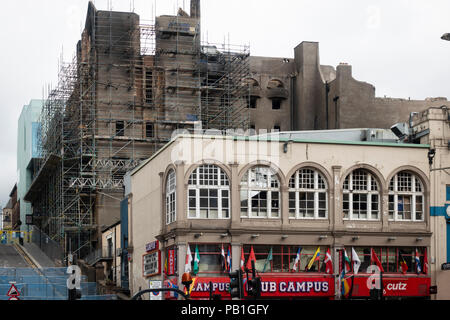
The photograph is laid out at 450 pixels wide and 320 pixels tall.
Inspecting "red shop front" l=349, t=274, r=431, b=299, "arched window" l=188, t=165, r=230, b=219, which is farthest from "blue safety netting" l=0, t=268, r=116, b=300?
"red shop front" l=349, t=274, r=431, b=299

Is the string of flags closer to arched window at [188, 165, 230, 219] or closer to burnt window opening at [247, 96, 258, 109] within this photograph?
arched window at [188, 165, 230, 219]

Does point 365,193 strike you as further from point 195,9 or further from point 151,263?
point 195,9

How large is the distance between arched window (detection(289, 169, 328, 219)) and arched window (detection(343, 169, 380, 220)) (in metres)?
1.51

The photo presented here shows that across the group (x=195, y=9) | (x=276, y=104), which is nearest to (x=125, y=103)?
(x=195, y=9)

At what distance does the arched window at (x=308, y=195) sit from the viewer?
2040 inches

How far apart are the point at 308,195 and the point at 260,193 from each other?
3269 millimetres

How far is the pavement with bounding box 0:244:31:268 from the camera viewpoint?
77.3 meters

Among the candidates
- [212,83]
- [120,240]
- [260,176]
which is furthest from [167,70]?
[260,176]

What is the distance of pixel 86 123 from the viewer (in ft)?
261

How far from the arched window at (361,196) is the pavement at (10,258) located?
36.3 metres

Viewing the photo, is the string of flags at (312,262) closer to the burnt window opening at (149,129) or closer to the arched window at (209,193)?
the arched window at (209,193)

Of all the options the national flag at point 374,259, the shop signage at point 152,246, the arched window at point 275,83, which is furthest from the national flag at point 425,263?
the arched window at point 275,83

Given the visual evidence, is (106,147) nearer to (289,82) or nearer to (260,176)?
(289,82)

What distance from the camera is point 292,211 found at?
5181cm
